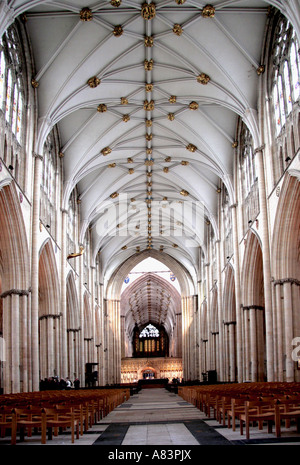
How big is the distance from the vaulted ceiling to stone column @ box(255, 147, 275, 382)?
2.65 meters

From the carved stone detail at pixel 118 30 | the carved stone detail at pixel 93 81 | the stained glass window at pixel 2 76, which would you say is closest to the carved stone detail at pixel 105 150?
the carved stone detail at pixel 93 81

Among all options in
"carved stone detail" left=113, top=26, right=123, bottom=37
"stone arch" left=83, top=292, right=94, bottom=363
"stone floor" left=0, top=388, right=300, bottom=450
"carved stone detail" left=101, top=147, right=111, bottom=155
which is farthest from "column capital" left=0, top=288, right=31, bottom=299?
"stone arch" left=83, top=292, right=94, bottom=363

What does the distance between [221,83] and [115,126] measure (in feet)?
24.6

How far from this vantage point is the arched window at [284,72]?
1901 centimetres

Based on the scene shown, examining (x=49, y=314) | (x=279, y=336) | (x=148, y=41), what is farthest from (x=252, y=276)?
(x=148, y=41)

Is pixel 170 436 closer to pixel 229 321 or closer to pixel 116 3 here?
pixel 116 3

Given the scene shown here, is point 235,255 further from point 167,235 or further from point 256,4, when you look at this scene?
point 167,235

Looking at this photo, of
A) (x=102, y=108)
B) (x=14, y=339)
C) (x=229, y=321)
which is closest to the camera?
(x=14, y=339)

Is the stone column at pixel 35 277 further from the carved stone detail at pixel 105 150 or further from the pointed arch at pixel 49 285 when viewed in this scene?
the carved stone detail at pixel 105 150

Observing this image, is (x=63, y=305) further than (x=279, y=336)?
Yes

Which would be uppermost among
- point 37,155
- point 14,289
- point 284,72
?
point 284,72

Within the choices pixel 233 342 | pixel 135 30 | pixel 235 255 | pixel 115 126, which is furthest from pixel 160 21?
pixel 233 342

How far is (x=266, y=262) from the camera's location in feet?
71.7

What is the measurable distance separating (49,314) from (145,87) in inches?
490
